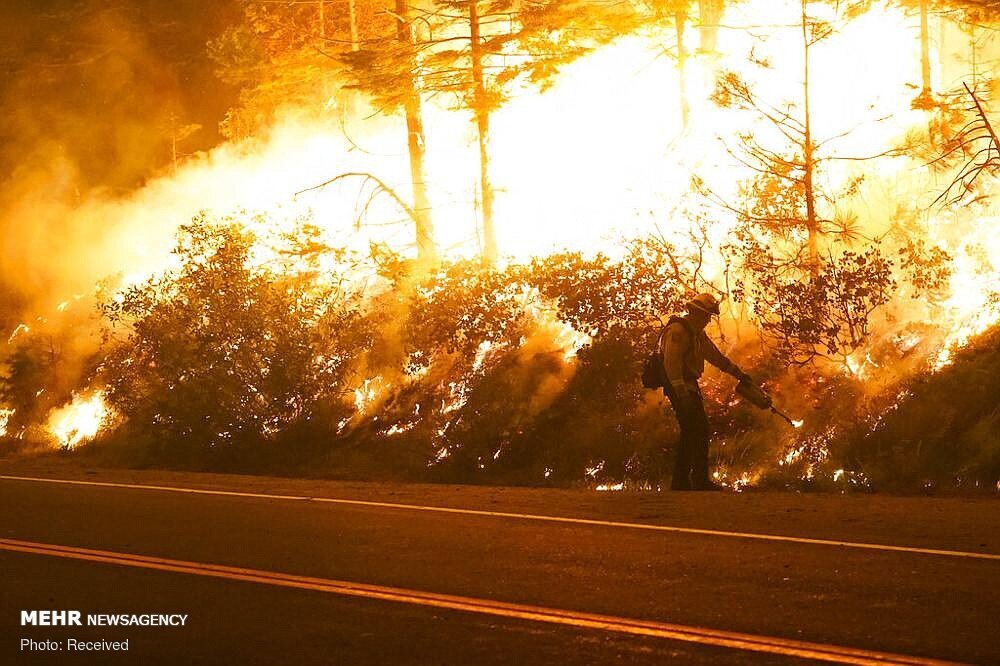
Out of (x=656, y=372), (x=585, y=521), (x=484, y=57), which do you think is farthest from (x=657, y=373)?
(x=484, y=57)

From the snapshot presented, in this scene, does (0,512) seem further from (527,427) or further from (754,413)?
(754,413)

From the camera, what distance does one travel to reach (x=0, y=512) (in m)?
11.0

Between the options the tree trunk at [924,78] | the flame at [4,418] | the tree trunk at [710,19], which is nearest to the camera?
the tree trunk at [924,78]

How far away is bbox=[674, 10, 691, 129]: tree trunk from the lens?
68.5ft

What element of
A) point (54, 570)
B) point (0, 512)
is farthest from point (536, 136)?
point (54, 570)

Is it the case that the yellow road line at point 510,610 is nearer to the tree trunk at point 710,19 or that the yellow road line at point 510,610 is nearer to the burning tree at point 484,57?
the burning tree at point 484,57

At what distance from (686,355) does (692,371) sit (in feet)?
0.60

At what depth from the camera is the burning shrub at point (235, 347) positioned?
17859 millimetres

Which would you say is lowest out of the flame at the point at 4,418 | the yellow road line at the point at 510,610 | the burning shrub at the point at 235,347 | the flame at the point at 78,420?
the flame at the point at 4,418

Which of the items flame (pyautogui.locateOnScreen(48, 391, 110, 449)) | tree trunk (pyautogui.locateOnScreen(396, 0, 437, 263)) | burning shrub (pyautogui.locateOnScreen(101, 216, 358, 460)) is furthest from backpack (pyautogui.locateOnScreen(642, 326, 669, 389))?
flame (pyautogui.locateOnScreen(48, 391, 110, 449))

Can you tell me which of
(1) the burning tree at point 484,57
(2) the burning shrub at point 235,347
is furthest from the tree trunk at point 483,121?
(2) the burning shrub at point 235,347

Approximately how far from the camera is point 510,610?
250 inches

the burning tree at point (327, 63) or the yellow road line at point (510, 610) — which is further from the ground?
the burning tree at point (327, 63)

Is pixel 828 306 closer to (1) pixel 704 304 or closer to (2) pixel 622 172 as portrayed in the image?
(1) pixel 704 304
